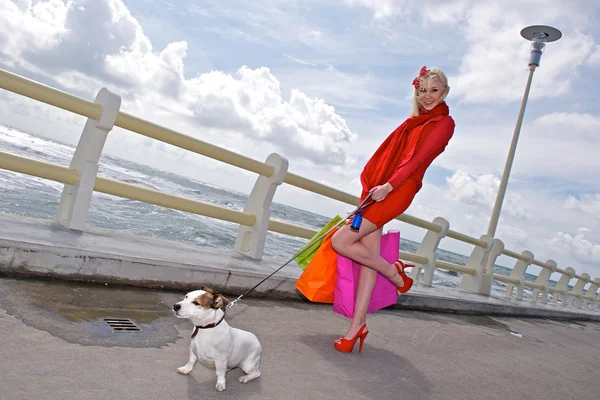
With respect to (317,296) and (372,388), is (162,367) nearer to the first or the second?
(372,388)

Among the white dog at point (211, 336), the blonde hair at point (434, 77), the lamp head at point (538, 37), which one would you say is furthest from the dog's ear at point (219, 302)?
the lamp head at point (538, 37)

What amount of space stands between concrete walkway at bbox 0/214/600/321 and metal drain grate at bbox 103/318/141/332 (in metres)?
0.74

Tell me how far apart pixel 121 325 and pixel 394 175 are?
188 cm

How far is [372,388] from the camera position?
10.1ft

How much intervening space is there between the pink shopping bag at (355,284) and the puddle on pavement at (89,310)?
3.80 ft

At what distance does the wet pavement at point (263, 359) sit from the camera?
2344 mm

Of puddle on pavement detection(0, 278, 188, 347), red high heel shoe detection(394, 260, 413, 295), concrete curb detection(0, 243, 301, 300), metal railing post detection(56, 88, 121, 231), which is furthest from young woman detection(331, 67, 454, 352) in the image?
metal railing post detection(56, 88, 121, 231)

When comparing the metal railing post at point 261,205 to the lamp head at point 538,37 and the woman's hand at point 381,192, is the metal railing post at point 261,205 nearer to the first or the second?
the woman's hand at point 381,192

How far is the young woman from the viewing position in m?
3.67

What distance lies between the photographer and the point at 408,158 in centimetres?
364

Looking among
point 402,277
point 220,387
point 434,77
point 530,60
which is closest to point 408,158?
point 434,77

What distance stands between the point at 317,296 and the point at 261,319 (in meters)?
0.43

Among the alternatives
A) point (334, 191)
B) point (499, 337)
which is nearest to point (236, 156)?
point (334, 191)

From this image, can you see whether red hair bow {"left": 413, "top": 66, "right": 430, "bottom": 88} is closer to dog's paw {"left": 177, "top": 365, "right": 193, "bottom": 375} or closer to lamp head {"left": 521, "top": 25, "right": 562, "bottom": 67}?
dog's paw {"left": 177, "top": 365, "right": 193, "bottom": 375}
